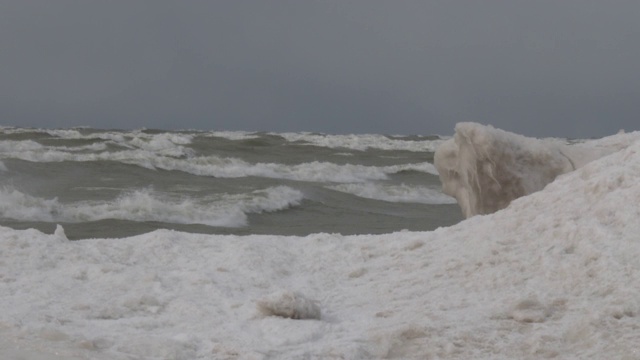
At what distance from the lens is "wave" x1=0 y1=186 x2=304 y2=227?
1688cm

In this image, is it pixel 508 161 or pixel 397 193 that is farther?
pixel 397 193

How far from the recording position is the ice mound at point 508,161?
9.66 m

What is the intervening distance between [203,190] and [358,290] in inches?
628

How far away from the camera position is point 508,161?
9711 mm

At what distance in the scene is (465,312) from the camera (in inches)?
209

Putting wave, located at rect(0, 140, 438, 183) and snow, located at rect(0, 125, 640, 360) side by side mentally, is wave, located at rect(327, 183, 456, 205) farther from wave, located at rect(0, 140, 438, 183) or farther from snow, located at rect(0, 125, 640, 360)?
snow, located at rect(0, 125, 640, 360)

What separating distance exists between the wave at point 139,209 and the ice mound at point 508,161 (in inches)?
309

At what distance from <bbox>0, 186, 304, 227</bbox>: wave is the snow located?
9.83 m

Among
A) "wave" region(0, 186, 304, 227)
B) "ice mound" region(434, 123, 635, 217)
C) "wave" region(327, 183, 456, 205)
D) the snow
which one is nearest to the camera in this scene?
the snow

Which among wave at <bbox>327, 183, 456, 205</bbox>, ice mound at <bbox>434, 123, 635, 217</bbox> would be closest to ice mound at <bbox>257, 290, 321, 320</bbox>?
ice mound at <bbox>434, 123, 635, 217</bbox>

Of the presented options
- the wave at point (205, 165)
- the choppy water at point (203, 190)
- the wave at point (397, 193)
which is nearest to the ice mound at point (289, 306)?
the choppy water at point (203, 190)

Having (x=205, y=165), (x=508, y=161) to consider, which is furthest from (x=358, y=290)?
(x=205, y=165)

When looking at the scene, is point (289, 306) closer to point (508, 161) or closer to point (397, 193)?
point (508, 161)

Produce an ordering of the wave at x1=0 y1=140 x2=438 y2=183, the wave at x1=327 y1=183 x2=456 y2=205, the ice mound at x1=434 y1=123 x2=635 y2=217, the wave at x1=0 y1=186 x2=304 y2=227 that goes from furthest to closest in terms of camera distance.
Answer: the wave at x1=0 y1=140 x2=438 y2=183
the wave at x1=327 y1=183 x2=456 y2=205
the wave at x1=0 y1=186 x2=304 y2=227
the ice mound at x1=434 y1=123 x2=635 y2=217
